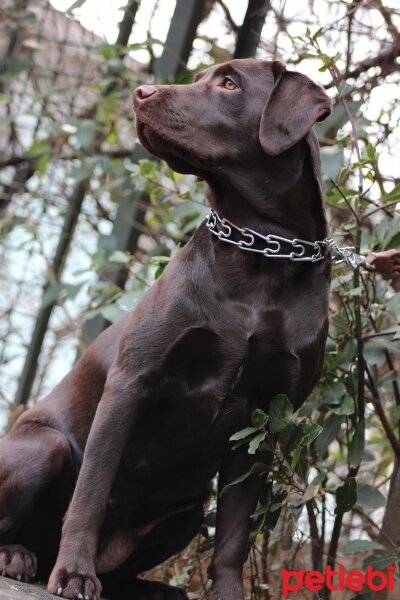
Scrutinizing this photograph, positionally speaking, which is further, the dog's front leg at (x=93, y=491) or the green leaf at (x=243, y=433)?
the green leaf at (x=243, y=433)

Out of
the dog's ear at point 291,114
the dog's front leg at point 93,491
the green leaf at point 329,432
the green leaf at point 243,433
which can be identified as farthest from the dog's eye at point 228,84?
the green leaf at point 329,432

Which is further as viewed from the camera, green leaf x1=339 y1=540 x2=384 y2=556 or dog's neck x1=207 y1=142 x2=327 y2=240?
green leaf x1=339 y1=540 x2=384 y2=556

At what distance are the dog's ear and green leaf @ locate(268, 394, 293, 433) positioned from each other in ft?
2.20

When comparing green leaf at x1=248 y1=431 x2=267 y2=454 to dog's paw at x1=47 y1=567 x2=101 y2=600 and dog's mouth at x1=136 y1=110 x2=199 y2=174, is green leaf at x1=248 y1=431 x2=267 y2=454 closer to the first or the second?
dog's paw at x1=47 y1=567 x2=101 y2=600

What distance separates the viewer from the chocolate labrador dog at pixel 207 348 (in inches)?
110

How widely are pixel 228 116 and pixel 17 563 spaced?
1.38 metres

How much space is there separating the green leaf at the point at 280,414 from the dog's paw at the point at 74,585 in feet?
2.05

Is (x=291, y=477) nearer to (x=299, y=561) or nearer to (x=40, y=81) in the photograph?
(x=299, y=561)

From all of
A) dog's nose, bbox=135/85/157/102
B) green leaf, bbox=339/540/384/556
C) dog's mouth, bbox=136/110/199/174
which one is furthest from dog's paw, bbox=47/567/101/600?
dog's nose, bbox=135/85/157/102

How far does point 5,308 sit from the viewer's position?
7.22 m

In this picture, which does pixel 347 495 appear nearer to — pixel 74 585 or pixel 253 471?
pixel 253 471

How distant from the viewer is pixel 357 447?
333 cm

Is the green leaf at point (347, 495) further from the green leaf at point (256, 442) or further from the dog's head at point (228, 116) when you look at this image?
the dog's head at point (228, 116)

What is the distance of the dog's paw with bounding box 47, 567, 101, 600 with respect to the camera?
2.55 metres
